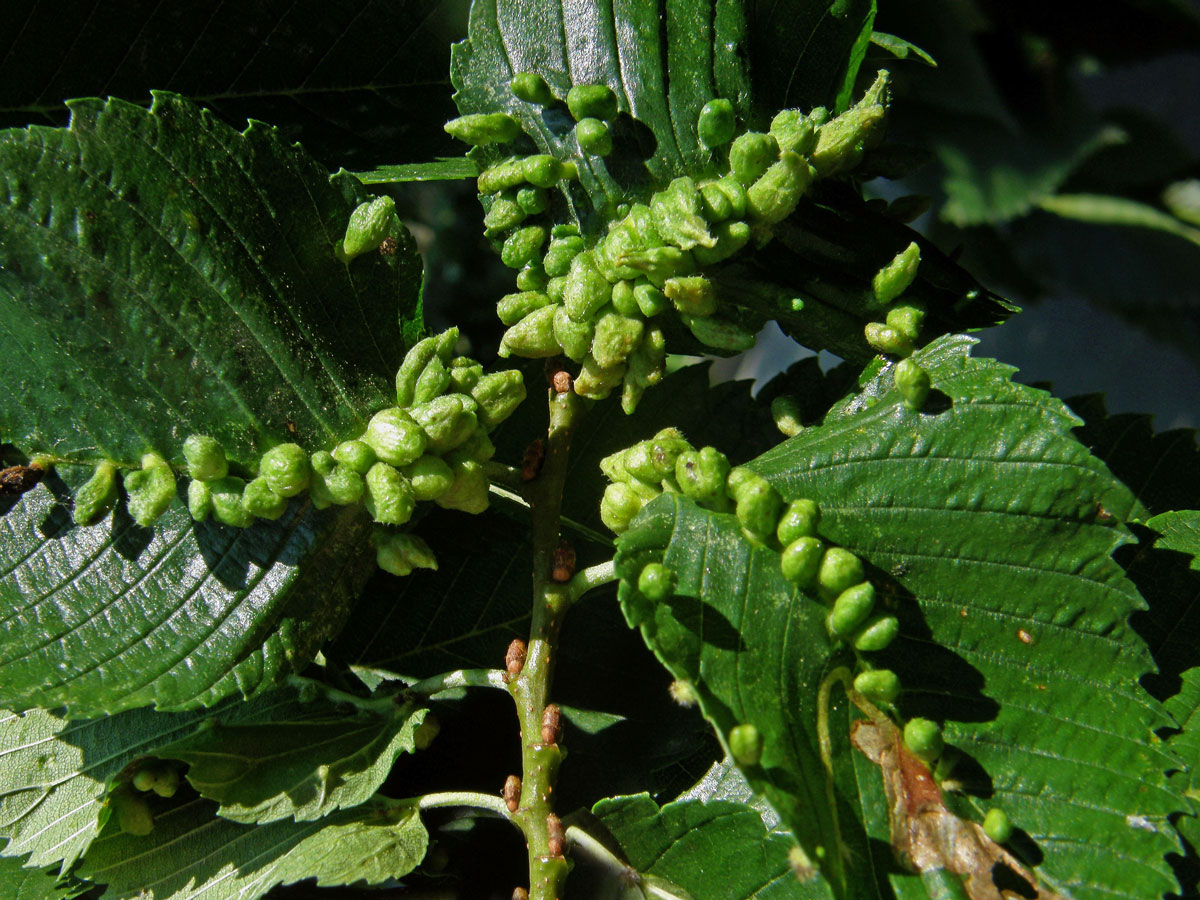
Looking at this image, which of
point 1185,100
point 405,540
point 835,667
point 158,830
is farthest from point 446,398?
point 1185,100

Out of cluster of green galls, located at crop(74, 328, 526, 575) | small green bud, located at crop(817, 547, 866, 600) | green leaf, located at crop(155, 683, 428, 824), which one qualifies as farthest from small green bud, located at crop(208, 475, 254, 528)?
small green bud, located at crop(817, 547, 866, 600)

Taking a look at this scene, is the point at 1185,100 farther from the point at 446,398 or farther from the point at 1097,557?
the point at 446,398

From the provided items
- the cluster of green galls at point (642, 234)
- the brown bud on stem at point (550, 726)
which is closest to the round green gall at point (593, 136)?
the cluster of green galls at point (642, 234)

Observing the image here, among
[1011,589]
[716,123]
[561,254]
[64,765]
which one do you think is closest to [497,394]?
[561,254]

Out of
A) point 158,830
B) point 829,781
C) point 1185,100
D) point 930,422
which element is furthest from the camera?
point 1185,100

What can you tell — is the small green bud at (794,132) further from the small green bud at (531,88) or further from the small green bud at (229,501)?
the small green bud at (229,501)
